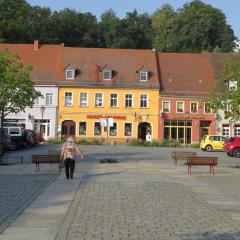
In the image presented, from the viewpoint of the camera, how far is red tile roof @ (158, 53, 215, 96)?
7494 cm

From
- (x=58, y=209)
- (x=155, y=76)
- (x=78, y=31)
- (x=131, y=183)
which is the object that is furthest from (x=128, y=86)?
(x=58, y=209)

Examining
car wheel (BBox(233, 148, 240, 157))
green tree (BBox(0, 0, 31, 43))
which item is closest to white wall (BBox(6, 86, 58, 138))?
green tree (BBox(0, 0, 31, 43))

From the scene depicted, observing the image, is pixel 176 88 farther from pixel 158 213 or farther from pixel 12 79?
pixel 158 213

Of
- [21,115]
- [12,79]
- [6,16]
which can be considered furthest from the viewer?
[6,16]

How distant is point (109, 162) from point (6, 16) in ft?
200

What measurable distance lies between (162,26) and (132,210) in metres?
94.5

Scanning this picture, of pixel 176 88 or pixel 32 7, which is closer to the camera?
pixel 176 88

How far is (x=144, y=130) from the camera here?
2948 inches

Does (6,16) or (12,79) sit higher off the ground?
(6,16)

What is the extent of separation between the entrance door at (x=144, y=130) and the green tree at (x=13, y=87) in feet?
137

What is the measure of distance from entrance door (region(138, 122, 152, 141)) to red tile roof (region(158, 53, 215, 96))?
4.16 meters

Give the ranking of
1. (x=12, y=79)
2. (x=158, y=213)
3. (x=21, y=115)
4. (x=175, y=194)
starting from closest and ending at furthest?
(x=158, y=213), (x=175, y=194), (x=12, y=79), (x=21, y=115)

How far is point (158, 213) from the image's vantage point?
13.3 metres

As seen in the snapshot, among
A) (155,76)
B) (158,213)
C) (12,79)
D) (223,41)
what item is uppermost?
(223,41)
